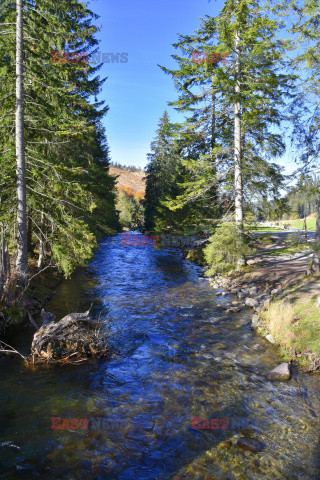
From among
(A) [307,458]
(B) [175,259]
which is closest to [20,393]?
(A) [307,458]

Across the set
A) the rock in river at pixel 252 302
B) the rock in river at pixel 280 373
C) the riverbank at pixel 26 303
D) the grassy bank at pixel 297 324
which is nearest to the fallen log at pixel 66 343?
the riverbank at pixel 26 303

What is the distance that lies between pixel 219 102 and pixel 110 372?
40.4 ft

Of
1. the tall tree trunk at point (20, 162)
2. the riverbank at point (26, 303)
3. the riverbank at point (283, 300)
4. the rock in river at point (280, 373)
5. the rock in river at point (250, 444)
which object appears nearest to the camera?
the rock in river at point (250, 444)

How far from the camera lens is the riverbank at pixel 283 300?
6.67m

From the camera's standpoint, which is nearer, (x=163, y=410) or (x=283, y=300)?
(x=163, y=410)

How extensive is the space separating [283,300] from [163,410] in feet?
19.7

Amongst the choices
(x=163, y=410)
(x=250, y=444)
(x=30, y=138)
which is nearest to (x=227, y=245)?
(x=163, y=410)

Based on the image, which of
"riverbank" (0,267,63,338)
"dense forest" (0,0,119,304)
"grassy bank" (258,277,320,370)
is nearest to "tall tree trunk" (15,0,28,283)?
"dense forest" (0,0,119,304)

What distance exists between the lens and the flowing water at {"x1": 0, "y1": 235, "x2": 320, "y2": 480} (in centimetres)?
379

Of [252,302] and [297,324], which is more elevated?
[297,324]

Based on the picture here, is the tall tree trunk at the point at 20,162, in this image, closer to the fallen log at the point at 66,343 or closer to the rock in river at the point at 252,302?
the fallen log at the point at 66,343

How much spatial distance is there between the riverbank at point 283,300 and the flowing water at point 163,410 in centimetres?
49

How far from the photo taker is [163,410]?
4910mm

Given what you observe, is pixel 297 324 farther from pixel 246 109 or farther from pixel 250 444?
pixel 246 109
